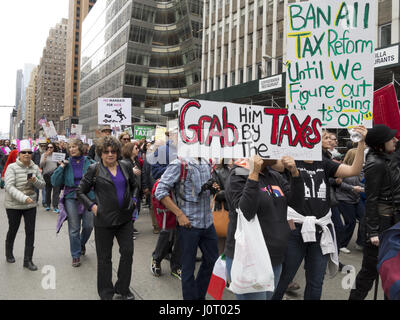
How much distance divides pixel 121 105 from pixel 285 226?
27.1 ft

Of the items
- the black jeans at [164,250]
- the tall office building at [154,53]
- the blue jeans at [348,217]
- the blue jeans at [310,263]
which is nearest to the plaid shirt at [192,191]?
the blue jeans at [310,263]

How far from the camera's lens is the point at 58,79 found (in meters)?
169

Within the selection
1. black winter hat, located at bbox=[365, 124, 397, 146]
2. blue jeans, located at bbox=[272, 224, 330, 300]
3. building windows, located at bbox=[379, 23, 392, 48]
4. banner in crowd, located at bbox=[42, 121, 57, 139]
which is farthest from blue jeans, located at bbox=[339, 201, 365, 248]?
building windows, located at bbox=[379, 23, 392, 48]

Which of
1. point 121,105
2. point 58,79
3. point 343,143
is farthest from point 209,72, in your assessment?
point 58,79

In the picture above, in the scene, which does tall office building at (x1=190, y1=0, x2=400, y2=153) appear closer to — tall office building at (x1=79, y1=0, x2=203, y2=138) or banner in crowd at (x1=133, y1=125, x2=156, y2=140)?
banner in crowd at (x1=133, y1=125, x2=156, y2=140)

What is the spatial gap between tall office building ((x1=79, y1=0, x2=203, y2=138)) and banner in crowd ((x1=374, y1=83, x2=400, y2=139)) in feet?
149

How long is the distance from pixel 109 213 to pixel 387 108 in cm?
333

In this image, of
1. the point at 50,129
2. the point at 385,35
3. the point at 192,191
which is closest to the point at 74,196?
the point at 192,191

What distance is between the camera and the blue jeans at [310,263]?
3.14m

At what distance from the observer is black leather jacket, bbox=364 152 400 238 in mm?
3264

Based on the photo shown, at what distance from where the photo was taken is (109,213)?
3.75m

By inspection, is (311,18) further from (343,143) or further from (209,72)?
(209,72)

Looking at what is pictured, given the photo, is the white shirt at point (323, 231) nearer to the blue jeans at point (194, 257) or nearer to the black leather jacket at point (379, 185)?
the black leather jacket at point (379, 185)

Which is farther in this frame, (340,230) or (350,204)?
(350,204)
